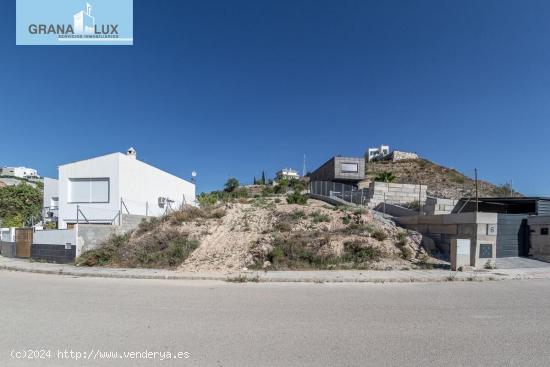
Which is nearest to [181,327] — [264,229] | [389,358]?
[389,358]

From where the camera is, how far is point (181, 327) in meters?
5.56

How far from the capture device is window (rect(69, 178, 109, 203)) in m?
21.3

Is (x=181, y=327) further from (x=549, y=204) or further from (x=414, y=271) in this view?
(x=549, y=204)

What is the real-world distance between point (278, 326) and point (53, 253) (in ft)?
50.9

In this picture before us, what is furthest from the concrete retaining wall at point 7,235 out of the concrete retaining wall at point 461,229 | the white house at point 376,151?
the white house at point 376,151

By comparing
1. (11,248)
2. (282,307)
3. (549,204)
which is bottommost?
(11,248)

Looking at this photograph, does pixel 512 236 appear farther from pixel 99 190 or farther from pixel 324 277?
pixel 99 190

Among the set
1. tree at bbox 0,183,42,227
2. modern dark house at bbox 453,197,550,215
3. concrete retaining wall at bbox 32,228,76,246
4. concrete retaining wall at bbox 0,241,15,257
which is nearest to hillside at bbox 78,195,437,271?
concrete retaining wall at bbox 32,228,76,246

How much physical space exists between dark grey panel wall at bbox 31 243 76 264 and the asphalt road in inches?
261

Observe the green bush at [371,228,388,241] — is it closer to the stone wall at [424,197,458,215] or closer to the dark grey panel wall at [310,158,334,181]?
the stone wall at [424,197,458,215]

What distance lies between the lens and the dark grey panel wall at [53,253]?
50.4ft

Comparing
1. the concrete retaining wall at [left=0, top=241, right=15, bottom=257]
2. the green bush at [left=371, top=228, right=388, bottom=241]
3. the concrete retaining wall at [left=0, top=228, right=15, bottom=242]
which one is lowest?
the concrete retaining wall at [left=0, top=241, right=15, bottom=257]

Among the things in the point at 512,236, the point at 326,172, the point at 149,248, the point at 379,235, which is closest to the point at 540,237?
the point at 512,236

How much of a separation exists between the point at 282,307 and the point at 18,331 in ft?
16.1
